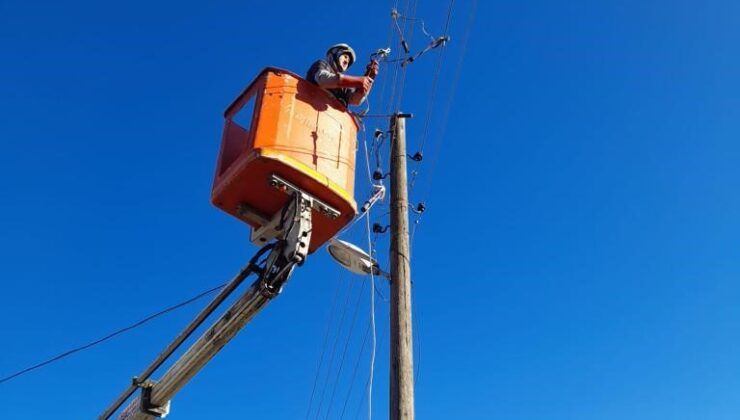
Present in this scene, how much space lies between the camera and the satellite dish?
7.37m

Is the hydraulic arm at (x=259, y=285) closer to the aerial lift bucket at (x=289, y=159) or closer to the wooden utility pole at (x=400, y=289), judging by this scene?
the aerial lift bucket at (x=289, y=159)

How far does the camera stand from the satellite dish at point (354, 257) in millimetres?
7371

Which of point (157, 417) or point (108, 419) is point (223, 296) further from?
point (108, 419)

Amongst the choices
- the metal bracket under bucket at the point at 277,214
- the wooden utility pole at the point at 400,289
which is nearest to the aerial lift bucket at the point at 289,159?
the metal bracket under bucket at the point at 277,214

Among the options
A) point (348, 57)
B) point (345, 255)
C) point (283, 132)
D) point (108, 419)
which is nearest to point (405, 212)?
point (345, 255)

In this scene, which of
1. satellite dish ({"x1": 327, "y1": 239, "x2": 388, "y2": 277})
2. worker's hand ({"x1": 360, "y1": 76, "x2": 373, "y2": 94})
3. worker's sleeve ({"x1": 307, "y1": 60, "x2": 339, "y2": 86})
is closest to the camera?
worker's sleeve ({"x1": 307, "y1": 60, "x2": 339, "y2": 86})

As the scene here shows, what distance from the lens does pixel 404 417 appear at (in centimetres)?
584

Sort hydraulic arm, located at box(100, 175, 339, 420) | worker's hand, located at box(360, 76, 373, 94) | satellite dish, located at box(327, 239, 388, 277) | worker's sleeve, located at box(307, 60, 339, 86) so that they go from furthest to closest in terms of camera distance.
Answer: satellite dish, located at box(327, 239, 388, 277) → worker's hand, located at box(360, 76, 373, 94) → worker's sleeve, located at box(307, 60, 339, 86) → hydraulic arm, located at box(100, 175, 339, 420)

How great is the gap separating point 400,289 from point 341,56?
2380mm

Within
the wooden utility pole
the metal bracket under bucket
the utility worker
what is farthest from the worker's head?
the wooden utility pole

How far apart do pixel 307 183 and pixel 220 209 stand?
0.81 m

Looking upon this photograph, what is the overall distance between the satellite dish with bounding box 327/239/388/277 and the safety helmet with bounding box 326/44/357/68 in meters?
2.11

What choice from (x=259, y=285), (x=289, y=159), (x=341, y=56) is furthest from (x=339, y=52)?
(x=259, y=285)

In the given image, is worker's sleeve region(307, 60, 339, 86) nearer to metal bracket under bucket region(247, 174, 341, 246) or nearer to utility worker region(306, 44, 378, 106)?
utility worker region(306, 44, 378, 106)
